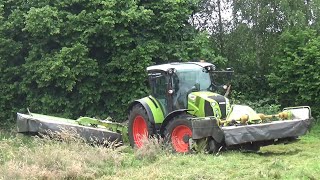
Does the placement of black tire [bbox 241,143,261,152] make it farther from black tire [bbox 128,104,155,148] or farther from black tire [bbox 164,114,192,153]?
black tire [bbox 128,104,155,148]

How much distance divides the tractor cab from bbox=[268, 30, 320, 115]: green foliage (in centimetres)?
696

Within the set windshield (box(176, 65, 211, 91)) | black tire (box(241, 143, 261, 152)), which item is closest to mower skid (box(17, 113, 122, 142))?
windshield (box(176, 65, 211, 91))

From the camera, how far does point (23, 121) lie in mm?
12555

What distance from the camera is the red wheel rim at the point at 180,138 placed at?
11.0 m

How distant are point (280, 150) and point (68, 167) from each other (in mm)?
5413

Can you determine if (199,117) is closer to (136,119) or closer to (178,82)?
(178,82)

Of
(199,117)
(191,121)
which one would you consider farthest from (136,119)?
(191,121)

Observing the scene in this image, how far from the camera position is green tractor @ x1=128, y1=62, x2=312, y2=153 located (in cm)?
1041

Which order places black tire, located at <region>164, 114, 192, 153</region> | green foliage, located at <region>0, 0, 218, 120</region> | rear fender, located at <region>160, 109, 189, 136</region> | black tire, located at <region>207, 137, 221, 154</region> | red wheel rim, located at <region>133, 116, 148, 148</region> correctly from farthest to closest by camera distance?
green foliage, located at <region>0, 0, 218, 120</region>
red wheel rim, located at <region>133, 116, 148, 148</region>
rear fender, located at <region>160, 109, 189, 136</region>
black tire, located at <region>164, 114, 192, 153</region>
black tire, located at <region>207, 137, 221, 154</region>

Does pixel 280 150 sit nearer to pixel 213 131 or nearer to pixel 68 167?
pixel 213 131

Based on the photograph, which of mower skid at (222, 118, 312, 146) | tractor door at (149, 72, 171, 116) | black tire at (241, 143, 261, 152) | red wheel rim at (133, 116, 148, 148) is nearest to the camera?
mower skid at (222, 118, 312, 146)

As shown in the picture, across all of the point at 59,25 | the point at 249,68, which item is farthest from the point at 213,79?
the point at 249,68

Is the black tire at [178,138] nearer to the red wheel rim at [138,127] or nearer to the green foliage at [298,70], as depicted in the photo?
the red wheel rim at [138,127]

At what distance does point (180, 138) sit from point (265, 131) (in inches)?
73.5
